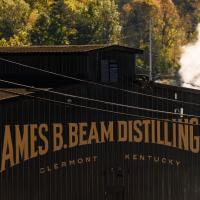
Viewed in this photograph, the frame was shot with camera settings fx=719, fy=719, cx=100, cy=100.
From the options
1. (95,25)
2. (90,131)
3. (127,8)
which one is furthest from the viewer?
(127,8)

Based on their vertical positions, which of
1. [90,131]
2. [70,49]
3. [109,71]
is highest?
[70,49]

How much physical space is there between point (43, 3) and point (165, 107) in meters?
93.4

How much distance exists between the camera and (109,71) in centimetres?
4012

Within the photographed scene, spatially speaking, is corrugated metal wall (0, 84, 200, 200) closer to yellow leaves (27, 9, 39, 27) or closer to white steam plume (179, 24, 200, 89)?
yellow leaves (27, 9, 39, 27)

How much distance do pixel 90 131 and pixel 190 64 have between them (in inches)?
4261

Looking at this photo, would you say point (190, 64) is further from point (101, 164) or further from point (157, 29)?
point (101, 164)

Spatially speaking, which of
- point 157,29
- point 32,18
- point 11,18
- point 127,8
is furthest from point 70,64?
point 127,8

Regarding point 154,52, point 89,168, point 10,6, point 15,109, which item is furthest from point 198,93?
point 154,52

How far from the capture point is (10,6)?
118750 mm

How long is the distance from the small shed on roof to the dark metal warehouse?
0.18ft

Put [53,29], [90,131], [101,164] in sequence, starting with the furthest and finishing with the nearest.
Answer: [53,29] < [101,164] < [90,131]

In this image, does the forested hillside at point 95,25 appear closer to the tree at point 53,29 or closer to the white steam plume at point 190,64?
the tree at point 53,29

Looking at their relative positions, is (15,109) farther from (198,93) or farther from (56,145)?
(198,93)

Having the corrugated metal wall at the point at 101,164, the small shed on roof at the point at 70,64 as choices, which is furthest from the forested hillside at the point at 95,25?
the corrugated metal wall at the point at 101,164
